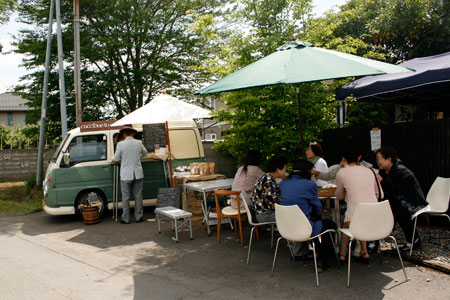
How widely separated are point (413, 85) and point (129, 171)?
230 inches

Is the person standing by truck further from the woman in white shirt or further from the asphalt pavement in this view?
the woman in white shirt

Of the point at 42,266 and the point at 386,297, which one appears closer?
the point at 386,297

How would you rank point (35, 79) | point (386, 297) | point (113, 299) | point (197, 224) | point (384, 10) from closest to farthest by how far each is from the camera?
point (386, 297) → point (113, 299) → point (197, 224) → point (384, 10) → point (35, 79)

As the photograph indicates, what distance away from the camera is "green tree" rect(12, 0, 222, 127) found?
1430 centimetres

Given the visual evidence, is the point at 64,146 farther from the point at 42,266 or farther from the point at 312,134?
the point at 312,134

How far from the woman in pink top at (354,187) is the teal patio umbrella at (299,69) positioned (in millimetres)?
1093

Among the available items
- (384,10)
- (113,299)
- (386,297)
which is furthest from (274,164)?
(384,10)

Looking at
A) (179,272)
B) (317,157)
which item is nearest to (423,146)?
(317,157)

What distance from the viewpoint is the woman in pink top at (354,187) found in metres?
5.01

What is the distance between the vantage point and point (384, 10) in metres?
12.2

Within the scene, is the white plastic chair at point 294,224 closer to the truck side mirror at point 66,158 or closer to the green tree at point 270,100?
the green tree at point 270,100

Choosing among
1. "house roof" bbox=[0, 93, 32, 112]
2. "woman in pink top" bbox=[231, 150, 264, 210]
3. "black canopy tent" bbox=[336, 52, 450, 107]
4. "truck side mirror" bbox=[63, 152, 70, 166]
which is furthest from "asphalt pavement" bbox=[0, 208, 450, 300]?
"house roof" bbox=[0, 93, 32, 112]

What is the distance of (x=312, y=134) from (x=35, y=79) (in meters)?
11.1

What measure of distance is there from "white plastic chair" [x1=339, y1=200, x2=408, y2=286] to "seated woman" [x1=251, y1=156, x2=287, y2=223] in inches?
50.1
